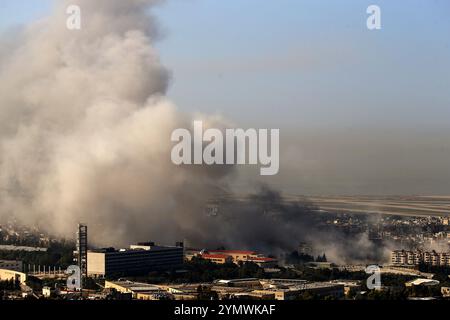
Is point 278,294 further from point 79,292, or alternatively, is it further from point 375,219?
point 375,219

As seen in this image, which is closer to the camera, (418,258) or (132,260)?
(132,260)

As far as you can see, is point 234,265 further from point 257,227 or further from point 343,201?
point 343,201

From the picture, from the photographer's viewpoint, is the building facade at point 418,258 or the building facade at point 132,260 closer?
the building facade at point 132,260

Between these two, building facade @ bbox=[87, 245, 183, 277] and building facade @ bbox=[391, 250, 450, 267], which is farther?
building facade @ bbox=[391, 250, 450, 267]

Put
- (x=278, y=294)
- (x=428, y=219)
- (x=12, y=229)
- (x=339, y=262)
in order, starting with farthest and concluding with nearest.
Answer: (x=428, y=219) → (x=12, y=229) → (x=339, y=262) → (x=278, y=294)
